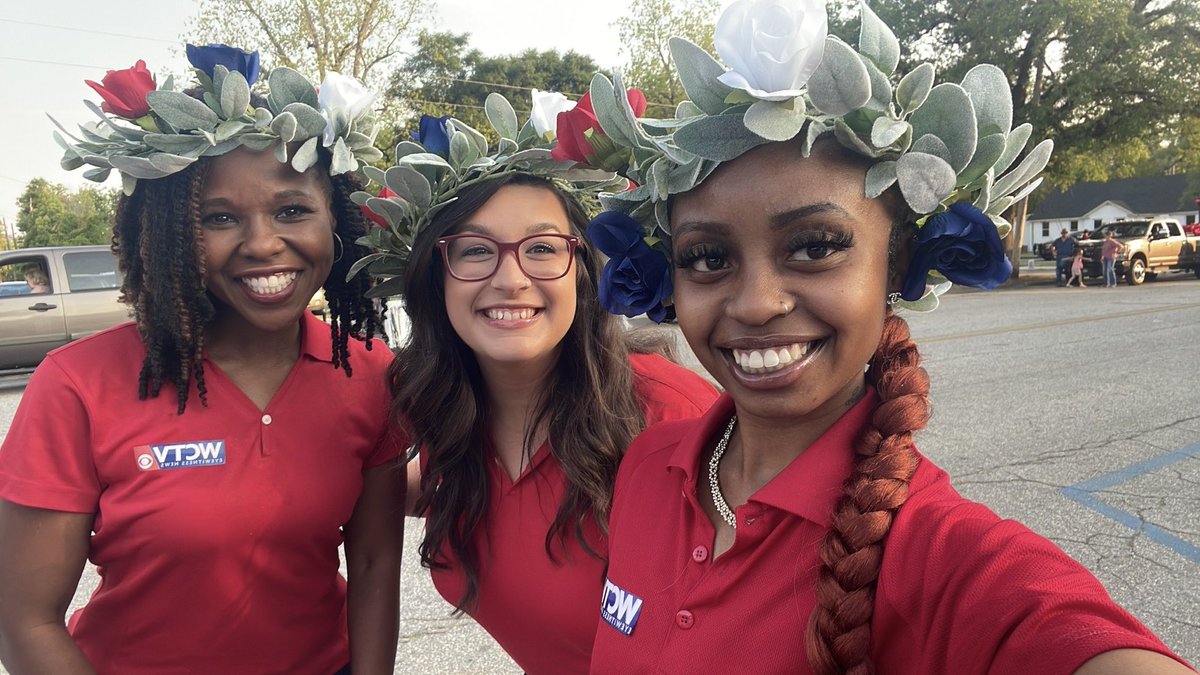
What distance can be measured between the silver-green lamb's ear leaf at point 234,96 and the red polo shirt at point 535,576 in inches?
46.0

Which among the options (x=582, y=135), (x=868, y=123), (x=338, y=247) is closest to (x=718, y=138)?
(x=868, y=123)

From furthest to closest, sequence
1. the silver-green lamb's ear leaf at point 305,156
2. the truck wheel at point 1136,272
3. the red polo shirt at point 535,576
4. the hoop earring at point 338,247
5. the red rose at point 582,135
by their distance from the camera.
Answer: the truck wheel at point 1136,272 < the hoop earring at point 338,247 < the silver-green lamb's ear leaf at point 305,156 < the red polo shirt at point 535,576 < the red rose at point 582,135

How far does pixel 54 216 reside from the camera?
46844 mm

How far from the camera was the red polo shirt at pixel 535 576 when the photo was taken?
2.00 meters

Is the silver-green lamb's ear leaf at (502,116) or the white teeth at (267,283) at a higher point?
the silver-green lamb's ear leaf at (502,116)

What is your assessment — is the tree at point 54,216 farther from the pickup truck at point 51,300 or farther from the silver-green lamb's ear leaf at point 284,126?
the silver-green lamb's ear leaf at point 284,126

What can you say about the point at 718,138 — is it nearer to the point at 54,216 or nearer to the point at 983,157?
the point at 983,157

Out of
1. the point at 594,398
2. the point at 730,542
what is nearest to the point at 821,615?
the point at 730,542

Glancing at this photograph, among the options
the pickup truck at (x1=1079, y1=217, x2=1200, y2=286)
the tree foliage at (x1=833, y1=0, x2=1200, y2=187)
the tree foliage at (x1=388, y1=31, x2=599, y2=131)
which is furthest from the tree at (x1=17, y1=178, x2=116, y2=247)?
the pickup truck at (x1=1079, y1=217, x2=1200, y2=286)

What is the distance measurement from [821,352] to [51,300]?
40.8 feet

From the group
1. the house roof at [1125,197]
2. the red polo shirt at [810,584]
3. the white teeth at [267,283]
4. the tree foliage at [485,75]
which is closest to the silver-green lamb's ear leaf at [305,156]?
the white teeth at [267,283]

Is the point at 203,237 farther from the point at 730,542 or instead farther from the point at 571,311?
the point at 730,542

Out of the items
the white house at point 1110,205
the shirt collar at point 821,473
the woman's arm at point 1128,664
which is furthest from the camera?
the white house at point 1110,205

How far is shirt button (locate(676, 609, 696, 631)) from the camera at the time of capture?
1.33 meters
